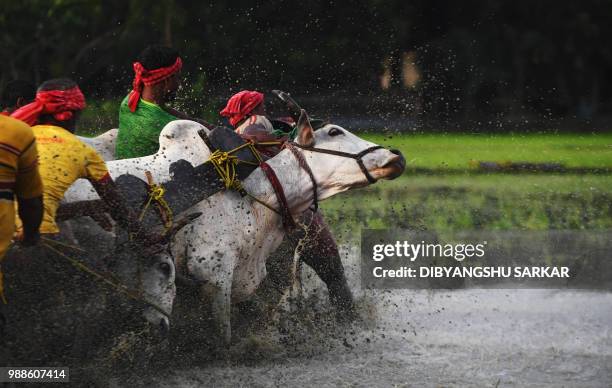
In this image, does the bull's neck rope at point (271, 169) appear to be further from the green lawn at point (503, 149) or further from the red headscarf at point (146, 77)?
the green lawn at point (503, 149)

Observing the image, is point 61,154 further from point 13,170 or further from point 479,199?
point 479,199

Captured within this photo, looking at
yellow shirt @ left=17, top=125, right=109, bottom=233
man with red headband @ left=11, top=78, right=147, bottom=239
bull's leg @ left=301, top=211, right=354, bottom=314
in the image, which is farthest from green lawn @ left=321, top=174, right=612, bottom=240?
yellow shirt @ left=17, top=125, right=109, bottom=233

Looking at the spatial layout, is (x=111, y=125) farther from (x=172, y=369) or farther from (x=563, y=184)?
(x=563, y=184)

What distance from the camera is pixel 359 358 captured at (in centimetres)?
741

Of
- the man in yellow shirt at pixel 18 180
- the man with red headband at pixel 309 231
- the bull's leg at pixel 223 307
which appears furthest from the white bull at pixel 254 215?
the man in yellow shirt at pixel 18 180

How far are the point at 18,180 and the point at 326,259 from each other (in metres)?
3.37

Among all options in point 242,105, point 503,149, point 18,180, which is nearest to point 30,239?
point 18,180

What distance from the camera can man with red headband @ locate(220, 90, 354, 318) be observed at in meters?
7.95

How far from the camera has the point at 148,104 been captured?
762 centimetres

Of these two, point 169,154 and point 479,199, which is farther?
point 479,199

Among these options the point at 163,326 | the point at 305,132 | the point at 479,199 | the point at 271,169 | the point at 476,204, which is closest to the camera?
the point at 163,326

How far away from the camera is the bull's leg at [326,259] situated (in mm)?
8234

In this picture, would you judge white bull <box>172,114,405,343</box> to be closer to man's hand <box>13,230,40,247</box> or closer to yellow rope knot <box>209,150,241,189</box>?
yellow rope knot <box>209,150,241,189</box>

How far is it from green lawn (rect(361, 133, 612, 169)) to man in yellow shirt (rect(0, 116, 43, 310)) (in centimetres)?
1407
